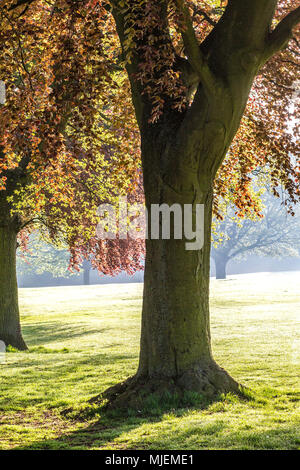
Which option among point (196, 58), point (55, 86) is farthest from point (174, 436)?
point (55, 86)

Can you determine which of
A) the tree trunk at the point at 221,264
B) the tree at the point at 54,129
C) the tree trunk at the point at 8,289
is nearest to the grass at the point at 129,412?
the tree trunk at the point at 8,289

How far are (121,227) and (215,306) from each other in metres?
14.2

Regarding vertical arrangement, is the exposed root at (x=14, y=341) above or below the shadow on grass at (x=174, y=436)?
below

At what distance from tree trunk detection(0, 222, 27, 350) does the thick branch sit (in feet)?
32.0

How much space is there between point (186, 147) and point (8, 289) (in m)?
9.51

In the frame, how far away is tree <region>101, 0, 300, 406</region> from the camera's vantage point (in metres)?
7.59

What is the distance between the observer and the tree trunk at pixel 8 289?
611 inches

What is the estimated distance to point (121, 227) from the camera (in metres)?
18.2

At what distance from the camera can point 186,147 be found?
7.73 meters

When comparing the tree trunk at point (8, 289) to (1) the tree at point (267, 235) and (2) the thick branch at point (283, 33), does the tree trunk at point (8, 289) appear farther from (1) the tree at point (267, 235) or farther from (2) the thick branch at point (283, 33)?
(1) the tree at point (267, 235)

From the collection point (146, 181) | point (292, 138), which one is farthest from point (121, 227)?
point (146, 181)

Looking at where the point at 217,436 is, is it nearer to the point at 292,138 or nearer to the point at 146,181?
the point at 146,181

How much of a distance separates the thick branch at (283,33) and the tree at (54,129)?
2209mm

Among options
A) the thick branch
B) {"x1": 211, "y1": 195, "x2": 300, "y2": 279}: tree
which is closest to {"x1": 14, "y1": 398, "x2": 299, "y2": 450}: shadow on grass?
the thick branch
